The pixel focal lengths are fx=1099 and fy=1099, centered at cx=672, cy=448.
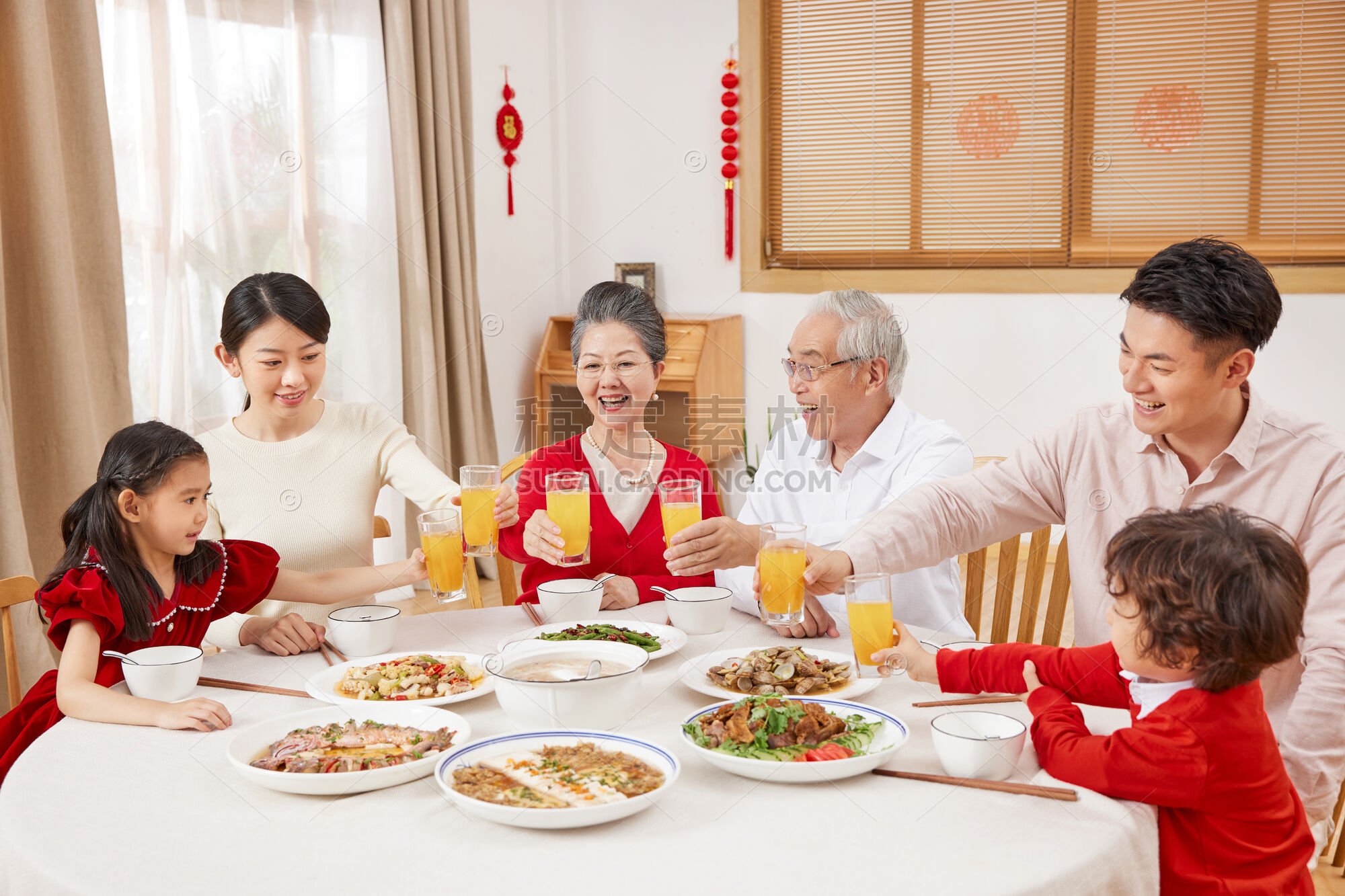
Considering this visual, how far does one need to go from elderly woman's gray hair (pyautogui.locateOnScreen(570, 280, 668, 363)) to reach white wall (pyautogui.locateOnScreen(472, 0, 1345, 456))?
9.15 feet

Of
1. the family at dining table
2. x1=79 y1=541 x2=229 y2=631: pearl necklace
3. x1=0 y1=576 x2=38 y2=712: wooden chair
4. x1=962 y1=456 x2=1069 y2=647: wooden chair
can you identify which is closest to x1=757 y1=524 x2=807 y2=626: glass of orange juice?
the family at dining table

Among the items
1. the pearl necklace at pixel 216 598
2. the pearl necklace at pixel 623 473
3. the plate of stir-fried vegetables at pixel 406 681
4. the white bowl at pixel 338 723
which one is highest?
the pearl necklace at pixel 623 473

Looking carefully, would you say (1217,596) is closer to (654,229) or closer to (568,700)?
(568,700)

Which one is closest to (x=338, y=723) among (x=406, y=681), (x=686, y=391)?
(x=406, y=681)

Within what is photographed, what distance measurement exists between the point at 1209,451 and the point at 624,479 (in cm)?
119

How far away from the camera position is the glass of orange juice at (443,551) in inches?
70.4

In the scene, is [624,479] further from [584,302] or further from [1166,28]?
[1166,28]

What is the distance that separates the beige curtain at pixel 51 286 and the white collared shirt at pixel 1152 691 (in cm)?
270

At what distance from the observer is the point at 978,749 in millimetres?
1218

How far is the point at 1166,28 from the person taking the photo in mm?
4441

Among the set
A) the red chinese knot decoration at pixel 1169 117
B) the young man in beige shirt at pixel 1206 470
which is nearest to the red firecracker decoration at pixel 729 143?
the red chinese knot decoration at pixel 1169 117

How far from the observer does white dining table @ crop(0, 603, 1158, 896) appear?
40.6 inches

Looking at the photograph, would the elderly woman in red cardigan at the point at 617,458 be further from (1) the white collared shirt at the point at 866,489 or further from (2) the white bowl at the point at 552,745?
(2) the white bowl at the point at 552,745

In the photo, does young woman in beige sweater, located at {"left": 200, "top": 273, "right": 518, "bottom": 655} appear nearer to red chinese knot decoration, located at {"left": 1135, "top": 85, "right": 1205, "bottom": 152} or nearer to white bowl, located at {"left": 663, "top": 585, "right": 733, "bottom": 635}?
white bowl, located at {"left": 663, "top": 585, "right": 733, "bottom": 635}
